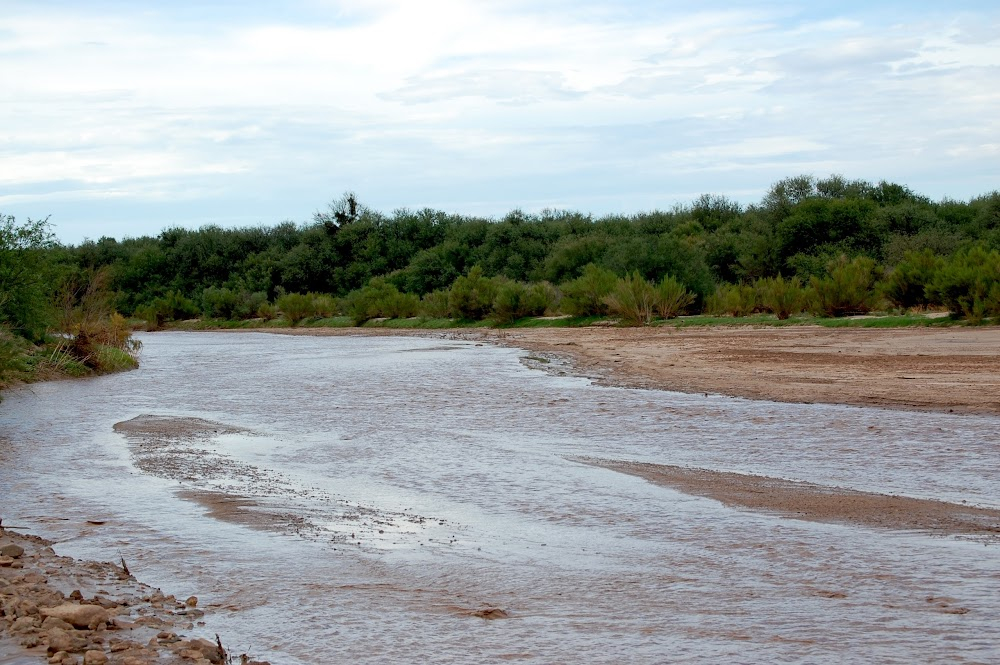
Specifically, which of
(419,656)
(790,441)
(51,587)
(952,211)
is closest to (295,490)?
(51,587)

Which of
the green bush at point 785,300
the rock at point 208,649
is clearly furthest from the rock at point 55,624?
the green bush at point 785,300

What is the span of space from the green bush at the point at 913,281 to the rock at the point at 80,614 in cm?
2934

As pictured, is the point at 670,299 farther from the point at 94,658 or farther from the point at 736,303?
the point at 94,658

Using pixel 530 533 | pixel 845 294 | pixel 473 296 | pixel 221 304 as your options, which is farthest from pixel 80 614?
pixel 221 304

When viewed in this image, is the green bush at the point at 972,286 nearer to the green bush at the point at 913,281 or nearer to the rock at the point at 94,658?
the green bush at the point at 913,281

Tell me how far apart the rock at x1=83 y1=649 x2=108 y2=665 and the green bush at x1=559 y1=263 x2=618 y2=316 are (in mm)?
36571

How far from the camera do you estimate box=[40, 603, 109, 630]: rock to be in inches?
207

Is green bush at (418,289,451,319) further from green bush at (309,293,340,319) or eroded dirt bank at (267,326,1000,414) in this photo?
eroded dirt bank at (267,326,1000,414)

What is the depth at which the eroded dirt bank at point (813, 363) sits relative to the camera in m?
15.1

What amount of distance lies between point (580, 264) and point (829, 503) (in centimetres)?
5047

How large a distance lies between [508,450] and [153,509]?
4.32m

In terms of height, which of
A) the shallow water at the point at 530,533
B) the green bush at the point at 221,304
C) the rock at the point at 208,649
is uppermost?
the green bush at the point at 221,304

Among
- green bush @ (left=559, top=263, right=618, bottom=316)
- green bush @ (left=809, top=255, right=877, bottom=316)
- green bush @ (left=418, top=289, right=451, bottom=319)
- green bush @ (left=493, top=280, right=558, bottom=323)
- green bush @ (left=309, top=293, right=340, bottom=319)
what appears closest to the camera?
green bush @ (left=809, top=255, right=877, bottom=316)

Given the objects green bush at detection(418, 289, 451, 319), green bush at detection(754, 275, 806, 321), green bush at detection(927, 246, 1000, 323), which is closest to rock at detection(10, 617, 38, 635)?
green bush at detection(927, 246, 1000, 323)
